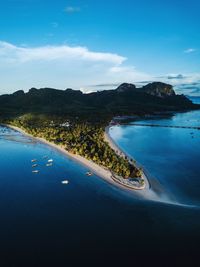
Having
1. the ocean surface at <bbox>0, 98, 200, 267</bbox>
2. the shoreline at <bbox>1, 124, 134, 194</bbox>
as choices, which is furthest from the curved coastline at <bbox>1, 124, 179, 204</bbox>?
the ocean surface at <bbox>0, 98, 200, 267</bbox>

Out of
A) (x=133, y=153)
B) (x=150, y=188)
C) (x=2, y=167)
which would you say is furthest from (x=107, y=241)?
(x=133, y=153)

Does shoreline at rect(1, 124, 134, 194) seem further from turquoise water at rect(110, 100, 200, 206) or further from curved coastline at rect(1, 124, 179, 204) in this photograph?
turquoise water at rect(110, 100, 200, 206)

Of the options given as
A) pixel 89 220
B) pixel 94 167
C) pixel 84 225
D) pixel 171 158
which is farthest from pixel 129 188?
pixel 171 158

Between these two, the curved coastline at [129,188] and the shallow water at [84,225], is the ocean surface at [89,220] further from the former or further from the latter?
the curved coastline at [129,188]

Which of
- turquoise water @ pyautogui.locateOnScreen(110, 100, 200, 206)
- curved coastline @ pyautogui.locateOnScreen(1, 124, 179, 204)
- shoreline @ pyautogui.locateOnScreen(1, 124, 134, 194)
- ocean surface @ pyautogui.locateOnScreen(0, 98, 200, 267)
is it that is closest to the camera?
ocean surface @ pyautogui.locateOnScreen(0, 98, 200, 267)

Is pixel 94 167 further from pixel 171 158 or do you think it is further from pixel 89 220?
pixel 171 158

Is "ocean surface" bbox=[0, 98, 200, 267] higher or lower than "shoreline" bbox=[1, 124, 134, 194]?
lower

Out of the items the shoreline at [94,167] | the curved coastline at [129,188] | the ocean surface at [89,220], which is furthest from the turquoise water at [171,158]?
the shoreline at [94,167]
